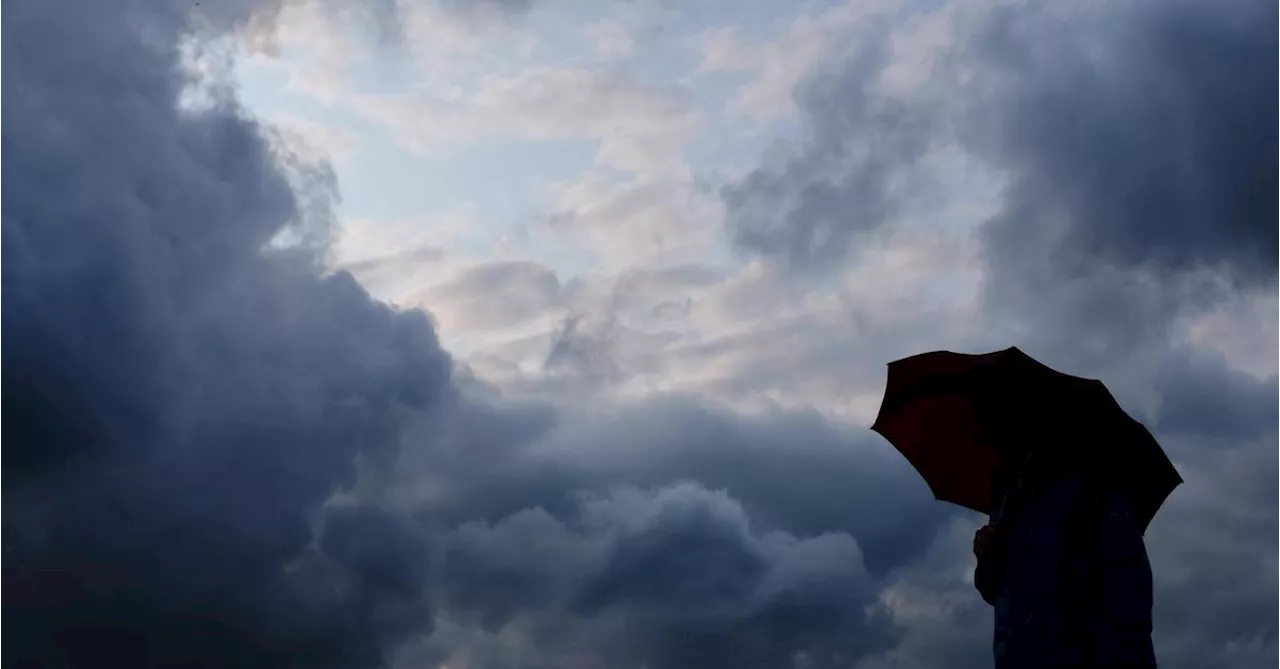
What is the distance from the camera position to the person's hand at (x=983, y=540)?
358 inches

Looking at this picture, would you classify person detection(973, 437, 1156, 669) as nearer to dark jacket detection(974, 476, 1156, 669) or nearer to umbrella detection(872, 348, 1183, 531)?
dark jacket detection(974, 476, 1156, 669)

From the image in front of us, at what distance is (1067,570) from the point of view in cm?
869

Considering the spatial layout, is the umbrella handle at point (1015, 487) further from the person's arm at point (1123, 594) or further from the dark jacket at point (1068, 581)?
the person's arm at point (1123, 594)

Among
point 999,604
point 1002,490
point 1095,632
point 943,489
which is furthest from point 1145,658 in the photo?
point 943,489

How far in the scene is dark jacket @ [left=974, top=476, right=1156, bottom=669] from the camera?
27.1 feet

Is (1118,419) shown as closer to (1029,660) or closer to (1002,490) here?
(1002,490)

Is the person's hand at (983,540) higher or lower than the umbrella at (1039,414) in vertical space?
lower

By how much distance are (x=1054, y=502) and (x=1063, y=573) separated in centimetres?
50

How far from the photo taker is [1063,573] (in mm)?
8680

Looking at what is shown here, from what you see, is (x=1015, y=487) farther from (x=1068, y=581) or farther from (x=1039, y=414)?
(x=1068, y=581)

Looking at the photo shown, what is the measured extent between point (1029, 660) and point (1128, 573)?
888 millimetres

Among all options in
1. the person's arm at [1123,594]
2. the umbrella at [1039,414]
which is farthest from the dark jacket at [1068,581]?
the umbrella at [1039,414]

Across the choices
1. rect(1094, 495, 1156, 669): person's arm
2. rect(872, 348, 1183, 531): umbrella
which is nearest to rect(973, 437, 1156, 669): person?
rect(1094, 495, 1156, 669): person's arm

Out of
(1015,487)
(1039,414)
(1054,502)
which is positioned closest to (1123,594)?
(1054,502)
